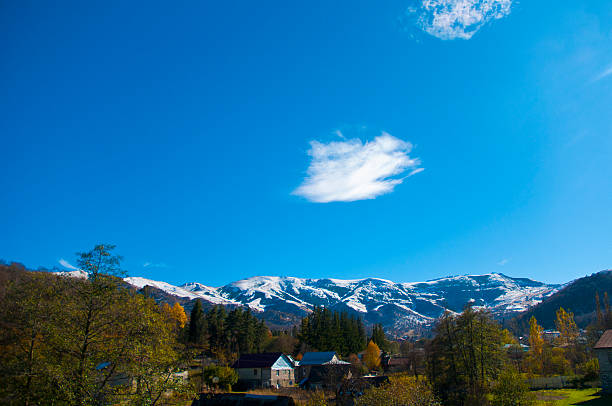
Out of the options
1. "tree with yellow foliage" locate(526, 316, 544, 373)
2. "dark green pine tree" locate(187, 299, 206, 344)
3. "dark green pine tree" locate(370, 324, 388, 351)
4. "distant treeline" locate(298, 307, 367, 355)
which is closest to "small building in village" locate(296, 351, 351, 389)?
"distant treeline" locate(298, 307, 367, 355)

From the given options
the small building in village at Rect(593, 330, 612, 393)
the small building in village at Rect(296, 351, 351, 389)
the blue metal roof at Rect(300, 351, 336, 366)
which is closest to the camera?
the small building in village at Rect(593, 330, 612, 393)

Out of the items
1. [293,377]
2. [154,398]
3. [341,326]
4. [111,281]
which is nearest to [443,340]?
[154,398]

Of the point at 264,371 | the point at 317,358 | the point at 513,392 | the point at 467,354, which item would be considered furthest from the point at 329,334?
the point at 513,392

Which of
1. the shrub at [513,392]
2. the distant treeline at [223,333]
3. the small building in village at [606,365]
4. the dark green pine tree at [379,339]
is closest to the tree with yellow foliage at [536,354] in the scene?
the small building in village at [606,365]

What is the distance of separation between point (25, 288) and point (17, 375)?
3773 millimetres

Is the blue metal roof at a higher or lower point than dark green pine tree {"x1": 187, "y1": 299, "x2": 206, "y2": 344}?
lower

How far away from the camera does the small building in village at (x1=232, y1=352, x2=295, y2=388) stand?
61.9 metres

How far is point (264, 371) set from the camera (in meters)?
62.5

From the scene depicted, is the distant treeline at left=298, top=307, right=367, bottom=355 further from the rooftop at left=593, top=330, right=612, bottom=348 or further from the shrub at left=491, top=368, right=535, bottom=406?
the shrub at left=491, top=368, right=535, bottom=406

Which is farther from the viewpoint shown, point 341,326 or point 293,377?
point 341,326

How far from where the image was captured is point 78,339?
49.5 feet

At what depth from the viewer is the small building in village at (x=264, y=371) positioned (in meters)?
61.9

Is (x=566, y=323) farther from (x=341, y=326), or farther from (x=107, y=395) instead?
(x=107, y=395)

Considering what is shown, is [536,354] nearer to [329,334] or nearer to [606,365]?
[606,365]
